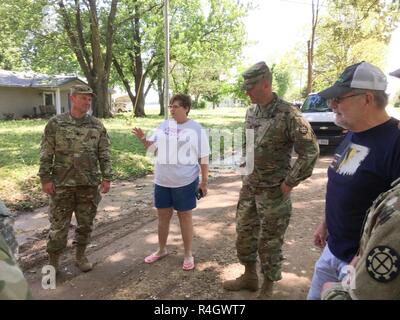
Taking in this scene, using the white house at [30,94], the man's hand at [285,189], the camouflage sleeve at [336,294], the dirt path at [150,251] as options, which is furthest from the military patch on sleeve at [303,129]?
the white house at [30,94]

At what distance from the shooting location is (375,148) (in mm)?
2051

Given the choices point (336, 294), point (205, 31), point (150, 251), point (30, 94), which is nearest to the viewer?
point (336, 294)

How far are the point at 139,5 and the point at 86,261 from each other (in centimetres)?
2305

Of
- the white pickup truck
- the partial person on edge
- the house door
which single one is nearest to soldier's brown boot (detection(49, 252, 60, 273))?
the partial person on edge

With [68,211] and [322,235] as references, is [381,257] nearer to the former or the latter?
[322,235]

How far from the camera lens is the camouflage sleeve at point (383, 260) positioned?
1.15 metres

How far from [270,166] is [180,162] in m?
1.13

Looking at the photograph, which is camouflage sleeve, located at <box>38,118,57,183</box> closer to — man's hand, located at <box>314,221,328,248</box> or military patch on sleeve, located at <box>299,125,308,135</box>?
military patch on sleeve, located at <box>299,125,308,135</box>

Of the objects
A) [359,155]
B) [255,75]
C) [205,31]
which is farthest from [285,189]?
[205,31]

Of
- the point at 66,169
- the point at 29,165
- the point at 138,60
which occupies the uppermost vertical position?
the point at 138,60

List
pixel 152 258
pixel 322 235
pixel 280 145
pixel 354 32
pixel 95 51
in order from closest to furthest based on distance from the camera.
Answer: pixel 322 235 < pixel 280 145 < pixel 152 258 < pixel 95 51 < pixel 354 32

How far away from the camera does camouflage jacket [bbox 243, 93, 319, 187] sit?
10.7 feet

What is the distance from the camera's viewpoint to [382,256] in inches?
46.3

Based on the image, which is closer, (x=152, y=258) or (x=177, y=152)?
(x=177, y=152)
